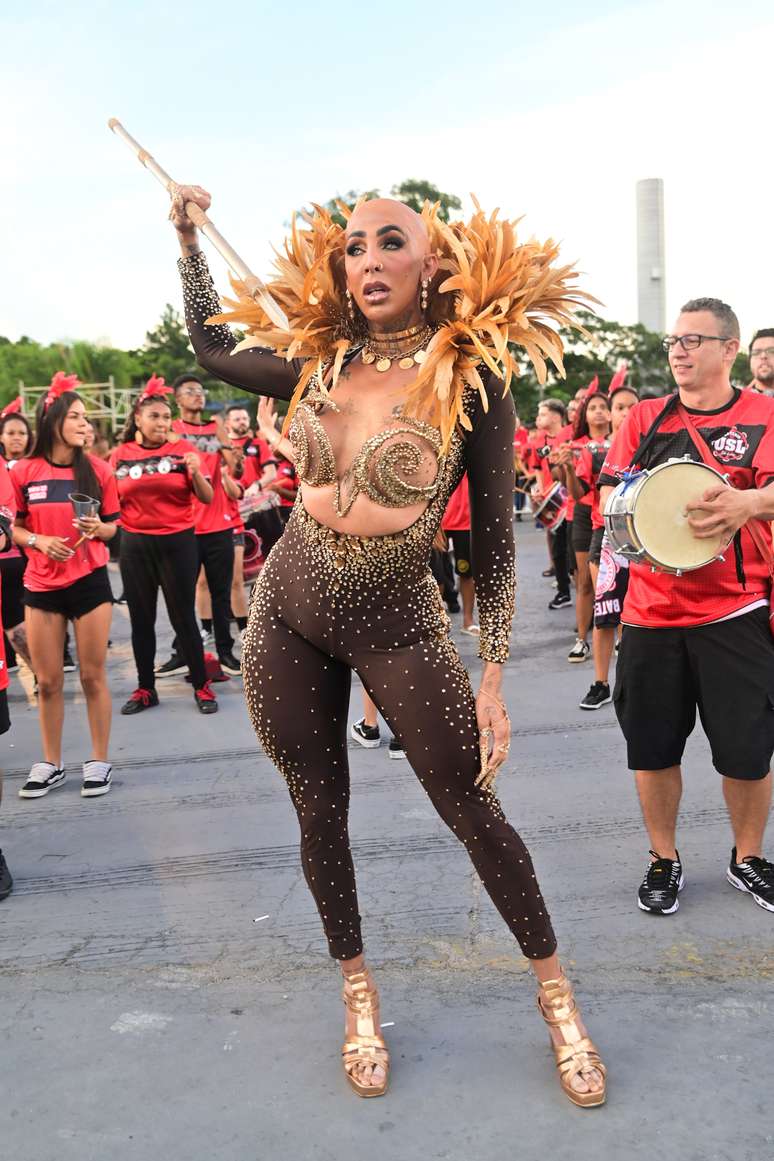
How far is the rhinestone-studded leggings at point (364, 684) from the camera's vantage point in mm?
2604

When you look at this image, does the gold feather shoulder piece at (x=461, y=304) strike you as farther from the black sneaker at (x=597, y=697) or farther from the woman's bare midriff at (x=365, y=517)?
the black sneaker at (x=597, y=697)

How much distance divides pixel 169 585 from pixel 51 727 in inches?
71.0

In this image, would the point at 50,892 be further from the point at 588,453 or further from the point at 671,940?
the point at 588,453

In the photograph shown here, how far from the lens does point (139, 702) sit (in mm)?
7273

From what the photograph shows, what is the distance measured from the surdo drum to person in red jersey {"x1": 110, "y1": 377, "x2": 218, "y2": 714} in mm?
4252

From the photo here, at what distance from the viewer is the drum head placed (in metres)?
3.40

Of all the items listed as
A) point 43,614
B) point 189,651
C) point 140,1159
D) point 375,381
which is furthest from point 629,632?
point 189,651

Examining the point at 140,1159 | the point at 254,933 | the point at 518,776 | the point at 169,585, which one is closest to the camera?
the point at 140,1159

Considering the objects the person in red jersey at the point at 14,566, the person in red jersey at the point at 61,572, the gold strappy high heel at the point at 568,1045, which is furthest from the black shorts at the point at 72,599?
the gold strappy high heel at the point at 568,1045

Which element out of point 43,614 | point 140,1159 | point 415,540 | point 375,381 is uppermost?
point 375,381

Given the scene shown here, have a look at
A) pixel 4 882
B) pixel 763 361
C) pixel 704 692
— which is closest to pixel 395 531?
pixel 704 692

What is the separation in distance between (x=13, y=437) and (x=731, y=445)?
5.75m

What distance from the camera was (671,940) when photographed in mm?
3436

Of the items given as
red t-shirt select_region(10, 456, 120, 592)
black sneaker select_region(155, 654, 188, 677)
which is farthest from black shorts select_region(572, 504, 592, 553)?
red t-shirt select_region(10, 456, 120, 592)
